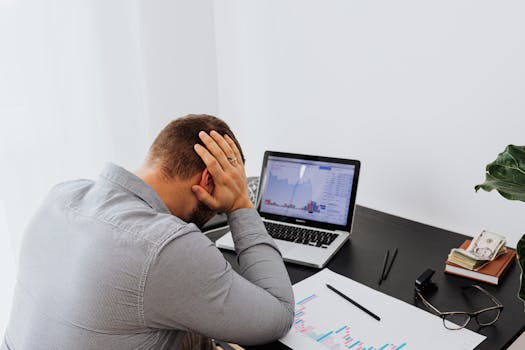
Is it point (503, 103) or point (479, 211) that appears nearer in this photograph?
point (503, 103)

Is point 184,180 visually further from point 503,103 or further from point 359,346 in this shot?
point 503,103

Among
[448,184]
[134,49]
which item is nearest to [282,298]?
[448,184]

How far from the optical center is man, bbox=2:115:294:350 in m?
0.81

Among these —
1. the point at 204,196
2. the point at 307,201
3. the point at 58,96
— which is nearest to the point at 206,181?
the point at 204,196

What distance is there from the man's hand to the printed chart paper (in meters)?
0.30

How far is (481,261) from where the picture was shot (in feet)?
3.95

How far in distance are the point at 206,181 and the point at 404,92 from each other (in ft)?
2.76

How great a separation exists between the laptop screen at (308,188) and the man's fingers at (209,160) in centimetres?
Result: 56

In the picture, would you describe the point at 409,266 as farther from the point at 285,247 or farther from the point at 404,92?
the point at 404,92

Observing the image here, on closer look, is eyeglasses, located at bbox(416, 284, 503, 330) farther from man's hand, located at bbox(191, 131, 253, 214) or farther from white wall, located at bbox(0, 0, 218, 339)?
white wall, located at bbox(0, 0, 218, 339)

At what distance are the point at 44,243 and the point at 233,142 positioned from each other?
18.2 inches

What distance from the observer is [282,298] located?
3.25 ft

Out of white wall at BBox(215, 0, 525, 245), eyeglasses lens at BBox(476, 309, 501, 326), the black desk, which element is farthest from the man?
white wall at BBox(215, 0, 525, 245)

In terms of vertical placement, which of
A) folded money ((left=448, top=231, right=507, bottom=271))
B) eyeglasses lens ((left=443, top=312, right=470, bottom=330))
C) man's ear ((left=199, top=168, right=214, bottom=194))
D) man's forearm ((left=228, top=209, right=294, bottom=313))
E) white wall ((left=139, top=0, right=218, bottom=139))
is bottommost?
eyeglasses lens ((left=443, top=312, right=470, bottom=330))
